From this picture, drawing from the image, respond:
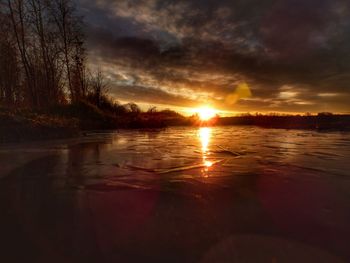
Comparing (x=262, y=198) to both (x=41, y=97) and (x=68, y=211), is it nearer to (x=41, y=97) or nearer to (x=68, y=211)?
(x=68, y=211)

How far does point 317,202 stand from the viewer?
11.3ft

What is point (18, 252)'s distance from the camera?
2260 millimetres

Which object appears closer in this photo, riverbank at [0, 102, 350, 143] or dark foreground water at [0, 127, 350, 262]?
dark foreground water at [0, 127, 350, 262]

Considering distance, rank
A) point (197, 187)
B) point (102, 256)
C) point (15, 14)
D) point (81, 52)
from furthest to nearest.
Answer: point (81, 52) < point (15, 14) < point (197, 187) < point (102, 256)

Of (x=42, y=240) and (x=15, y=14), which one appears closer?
(x=42, y=240)

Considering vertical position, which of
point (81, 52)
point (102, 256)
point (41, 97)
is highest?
point (81, 52)

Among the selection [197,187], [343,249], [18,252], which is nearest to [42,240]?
[18,252]

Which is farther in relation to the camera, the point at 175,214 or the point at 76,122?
the point at 76,122

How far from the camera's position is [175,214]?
3.10 meters

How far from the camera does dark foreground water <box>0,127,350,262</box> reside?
2268mm

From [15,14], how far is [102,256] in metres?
23.4

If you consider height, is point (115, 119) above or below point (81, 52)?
below

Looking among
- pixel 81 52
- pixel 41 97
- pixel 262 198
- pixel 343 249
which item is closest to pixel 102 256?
pixel 343 249

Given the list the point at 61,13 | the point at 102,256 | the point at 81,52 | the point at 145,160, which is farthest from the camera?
the point at 81,52
